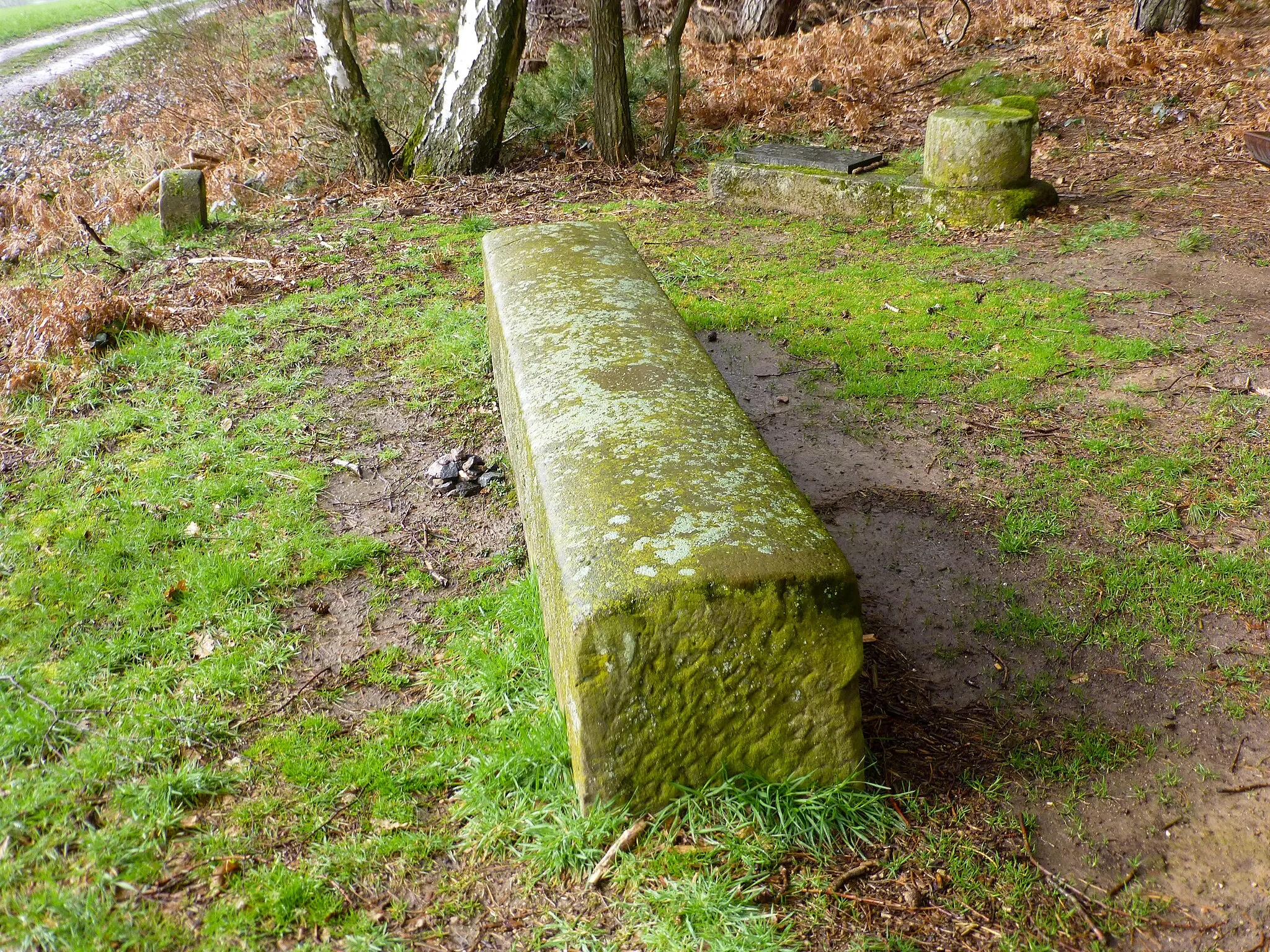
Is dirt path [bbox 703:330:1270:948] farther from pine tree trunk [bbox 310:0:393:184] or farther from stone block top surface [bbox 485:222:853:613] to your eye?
pine tree trunk [bbox 310:0:393:184]

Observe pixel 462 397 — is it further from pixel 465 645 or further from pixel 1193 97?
pixel 1193 97

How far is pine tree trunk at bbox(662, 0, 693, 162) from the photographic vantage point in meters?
9.09

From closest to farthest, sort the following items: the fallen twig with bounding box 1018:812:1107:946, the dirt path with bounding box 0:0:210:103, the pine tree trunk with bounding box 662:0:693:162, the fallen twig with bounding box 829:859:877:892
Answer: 1. the fallen twig with bounding box 1018:812:1107:946
2. the fallen twig with bounding box 829:859:877:892
3. the pine tree trunk with bounding box 662:0:693:162
4. the dirt path with bounding box 0:0:210:103

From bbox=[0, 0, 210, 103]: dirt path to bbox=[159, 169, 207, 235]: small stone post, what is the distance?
385 inches

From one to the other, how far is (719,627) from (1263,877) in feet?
5.67

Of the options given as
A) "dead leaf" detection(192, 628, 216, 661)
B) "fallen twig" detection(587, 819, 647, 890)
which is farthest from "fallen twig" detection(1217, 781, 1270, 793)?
"dead leaf" detection(192, 628, 216, 661)

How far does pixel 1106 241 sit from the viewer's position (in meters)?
6.94

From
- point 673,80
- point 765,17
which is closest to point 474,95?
point 673,80

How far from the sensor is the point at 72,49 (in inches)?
867

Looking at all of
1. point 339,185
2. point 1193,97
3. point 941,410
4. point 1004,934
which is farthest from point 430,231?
point 1193,97

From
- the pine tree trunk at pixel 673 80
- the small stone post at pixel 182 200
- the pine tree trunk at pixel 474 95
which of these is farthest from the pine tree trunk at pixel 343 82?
the pine tree trunk at pixel 673 80

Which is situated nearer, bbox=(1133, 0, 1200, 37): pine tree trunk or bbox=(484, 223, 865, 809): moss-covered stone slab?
bbox=(484, 223, 865, 809): moss-covered stone slab

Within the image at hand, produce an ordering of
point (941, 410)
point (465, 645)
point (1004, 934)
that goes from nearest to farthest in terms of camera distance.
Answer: point (1004, 934) → point (465, 645) → point (941, 410)

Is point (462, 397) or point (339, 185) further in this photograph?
point (339, 185)
